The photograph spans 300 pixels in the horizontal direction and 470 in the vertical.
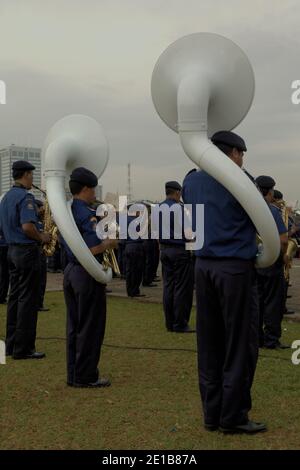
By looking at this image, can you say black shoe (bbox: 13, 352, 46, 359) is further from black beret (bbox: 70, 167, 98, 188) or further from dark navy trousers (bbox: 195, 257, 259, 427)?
dark navy trousers (bbox: 195, 257, 259, 427)

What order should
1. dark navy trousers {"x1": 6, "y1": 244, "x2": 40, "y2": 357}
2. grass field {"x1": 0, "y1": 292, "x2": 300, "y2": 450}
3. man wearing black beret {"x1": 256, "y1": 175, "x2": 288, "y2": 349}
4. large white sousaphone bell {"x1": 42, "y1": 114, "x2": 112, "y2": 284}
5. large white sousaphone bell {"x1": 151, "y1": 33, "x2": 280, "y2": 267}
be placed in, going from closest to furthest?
large white sousaphone bell {"x1": 151, "y1": 33, "x2": 280, "y2": 267}
grass field {"x1": 0, "y1": 292, "x2": 300, "y2": 450}
large white sousaphone bell {"x1": 42, "y1": 114, "x2": 112, "y2": 284}
dark navy trousers {"x1": 6, "y1": 244, "x2": 40, "y2": 357}
man wearing black beret {"x1": 256, "y1": 175, "x2": 288, "y2": 349}

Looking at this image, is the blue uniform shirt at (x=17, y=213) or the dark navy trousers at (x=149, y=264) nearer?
the blue uniform shirt at (x=17, y=213)

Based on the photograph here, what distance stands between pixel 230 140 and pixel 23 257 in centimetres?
333

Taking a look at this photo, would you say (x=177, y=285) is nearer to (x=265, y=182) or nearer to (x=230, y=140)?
(x=265, y=182)

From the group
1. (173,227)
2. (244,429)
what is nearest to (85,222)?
(244,429)

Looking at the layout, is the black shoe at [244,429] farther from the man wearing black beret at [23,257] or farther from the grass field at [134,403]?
the man wearing black beret at [23,257]

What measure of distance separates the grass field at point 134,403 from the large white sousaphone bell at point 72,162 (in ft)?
3.56

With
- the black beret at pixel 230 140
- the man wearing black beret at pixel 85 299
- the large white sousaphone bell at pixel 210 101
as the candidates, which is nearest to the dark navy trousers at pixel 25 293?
the man wearing black beret at pixel 85 299

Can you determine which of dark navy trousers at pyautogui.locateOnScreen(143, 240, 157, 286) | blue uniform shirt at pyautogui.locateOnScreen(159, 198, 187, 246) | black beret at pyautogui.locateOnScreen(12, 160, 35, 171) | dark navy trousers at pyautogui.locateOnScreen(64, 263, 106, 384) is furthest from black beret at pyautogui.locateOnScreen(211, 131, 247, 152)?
dark navy trousers at pyautogui.locateOnScreen(143, 240, 157, 286)

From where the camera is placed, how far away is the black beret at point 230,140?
14.8ft

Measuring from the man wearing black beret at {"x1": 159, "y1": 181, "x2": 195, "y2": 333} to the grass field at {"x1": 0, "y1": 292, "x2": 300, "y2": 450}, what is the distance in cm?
61

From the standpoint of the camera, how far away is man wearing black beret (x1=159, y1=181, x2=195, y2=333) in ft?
28.3

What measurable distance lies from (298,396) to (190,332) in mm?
3227

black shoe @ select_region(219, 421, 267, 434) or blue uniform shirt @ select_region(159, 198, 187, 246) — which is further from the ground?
blue uniform shirt @ select_region(159, 198, 187, 246)
